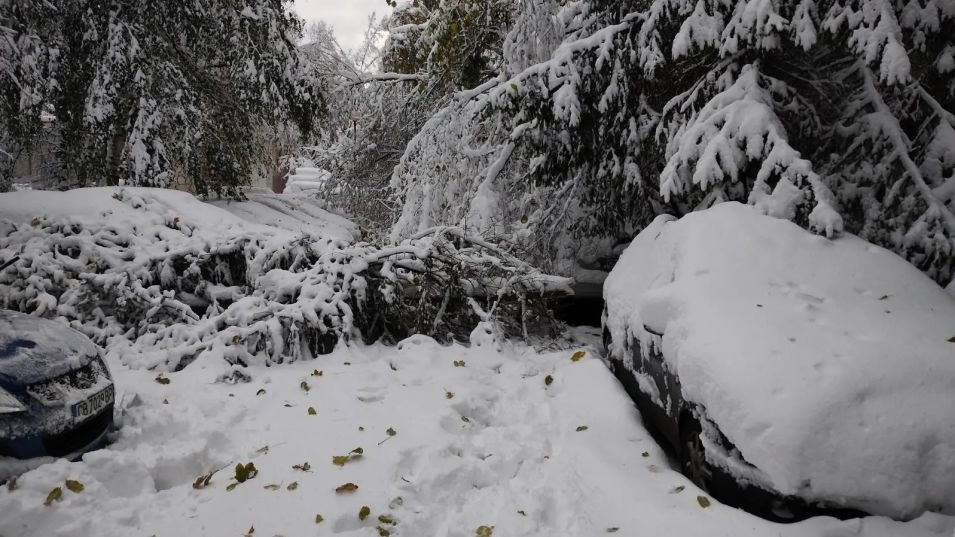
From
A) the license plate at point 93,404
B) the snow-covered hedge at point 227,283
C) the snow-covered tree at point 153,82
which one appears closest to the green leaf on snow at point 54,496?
the license plate at point 93,404

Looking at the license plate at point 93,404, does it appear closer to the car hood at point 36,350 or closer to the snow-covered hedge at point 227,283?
the car hood at point 36,350

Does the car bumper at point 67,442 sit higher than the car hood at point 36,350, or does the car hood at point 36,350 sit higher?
the car hood at point 36,350

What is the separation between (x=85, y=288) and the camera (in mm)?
5766

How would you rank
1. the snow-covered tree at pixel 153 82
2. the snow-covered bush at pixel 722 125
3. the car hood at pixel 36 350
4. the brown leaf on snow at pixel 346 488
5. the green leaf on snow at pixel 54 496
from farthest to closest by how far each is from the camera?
the snow-covered tree at pixel 153 82
the snow-covered bush at pixel 722 125
the brown leaf on snow at pixel 346 488
the car hood at pixel 36 350
the green leaf on snow at pixel 54 496

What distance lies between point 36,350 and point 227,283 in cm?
356

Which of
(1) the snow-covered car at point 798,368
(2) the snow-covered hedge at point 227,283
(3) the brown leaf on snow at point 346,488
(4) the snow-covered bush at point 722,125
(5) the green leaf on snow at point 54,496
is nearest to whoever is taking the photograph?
(1) the snow-covered car at point 798,368

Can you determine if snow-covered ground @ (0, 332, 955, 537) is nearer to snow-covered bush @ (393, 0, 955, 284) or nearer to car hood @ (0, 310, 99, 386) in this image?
car hood @ (0, 310, 99, 386)

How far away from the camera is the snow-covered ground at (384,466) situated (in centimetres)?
279

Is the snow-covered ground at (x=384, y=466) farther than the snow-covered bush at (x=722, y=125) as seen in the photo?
No

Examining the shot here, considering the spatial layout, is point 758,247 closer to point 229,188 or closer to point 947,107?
point 947,107

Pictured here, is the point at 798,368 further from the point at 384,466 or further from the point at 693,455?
the point at 384,466

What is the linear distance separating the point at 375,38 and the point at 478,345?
1806cm

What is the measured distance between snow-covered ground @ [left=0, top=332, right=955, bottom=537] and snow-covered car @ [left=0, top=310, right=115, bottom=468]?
15cm

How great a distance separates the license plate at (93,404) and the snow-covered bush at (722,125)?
4903 millimetres
